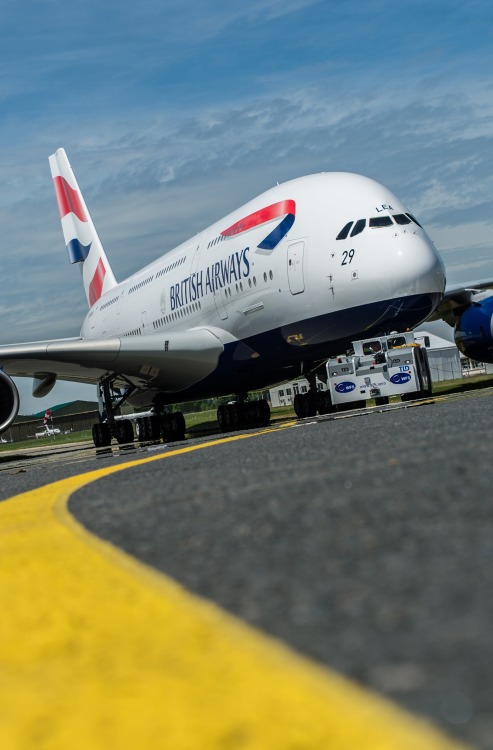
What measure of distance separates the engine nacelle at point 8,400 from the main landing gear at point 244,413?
6.00 m

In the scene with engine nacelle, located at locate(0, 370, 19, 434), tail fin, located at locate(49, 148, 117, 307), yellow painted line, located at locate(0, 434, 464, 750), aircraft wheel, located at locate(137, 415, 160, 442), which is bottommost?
yellow painted line, located at locate(0, 434, 464, 750)

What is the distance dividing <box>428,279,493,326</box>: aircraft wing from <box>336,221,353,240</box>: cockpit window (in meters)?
4.78

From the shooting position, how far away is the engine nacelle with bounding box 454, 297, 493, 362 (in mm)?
18516

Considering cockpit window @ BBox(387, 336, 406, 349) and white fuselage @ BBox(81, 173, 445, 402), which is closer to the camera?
white fuselage @ BBox(81, 173, 445, 402)

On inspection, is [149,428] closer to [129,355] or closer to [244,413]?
[244,413]

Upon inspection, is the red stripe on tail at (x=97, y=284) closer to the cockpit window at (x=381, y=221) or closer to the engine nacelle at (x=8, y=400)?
the engine nacelle at (x=8, y=400)

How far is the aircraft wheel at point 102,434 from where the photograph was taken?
2083 centimetres

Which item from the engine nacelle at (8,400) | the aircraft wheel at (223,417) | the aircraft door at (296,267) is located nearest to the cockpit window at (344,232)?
the aircraft door at (296,267)

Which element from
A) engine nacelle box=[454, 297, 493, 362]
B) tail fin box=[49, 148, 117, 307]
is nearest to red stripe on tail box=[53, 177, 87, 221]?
tail fin box=[49, 148, 117, 307]

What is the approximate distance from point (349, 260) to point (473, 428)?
8998 millimetres

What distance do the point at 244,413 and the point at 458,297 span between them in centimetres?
496

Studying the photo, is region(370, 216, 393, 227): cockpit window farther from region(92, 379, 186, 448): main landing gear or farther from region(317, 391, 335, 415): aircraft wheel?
region(92, 379, 186, 448): main landing gear

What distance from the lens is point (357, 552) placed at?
8.00ft

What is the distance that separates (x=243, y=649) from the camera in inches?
67.4
